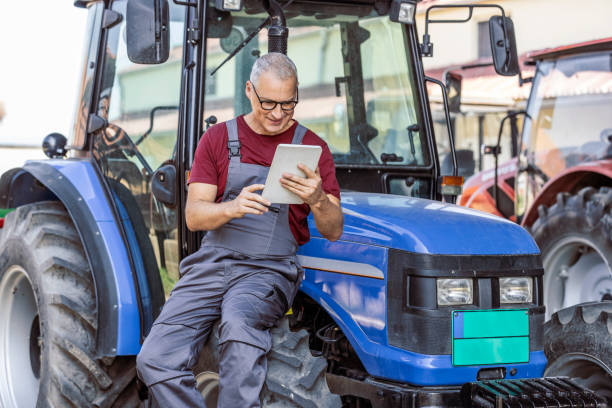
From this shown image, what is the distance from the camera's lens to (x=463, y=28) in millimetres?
22047

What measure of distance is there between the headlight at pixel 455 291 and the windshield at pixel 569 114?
156 inches

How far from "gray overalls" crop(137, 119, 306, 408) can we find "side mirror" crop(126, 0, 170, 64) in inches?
18.5

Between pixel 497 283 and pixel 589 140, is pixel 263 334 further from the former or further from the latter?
pixel 589 140

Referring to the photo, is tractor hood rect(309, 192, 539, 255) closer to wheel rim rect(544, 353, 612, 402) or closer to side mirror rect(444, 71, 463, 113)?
wheel rim rect(544, 353, 612, 402)

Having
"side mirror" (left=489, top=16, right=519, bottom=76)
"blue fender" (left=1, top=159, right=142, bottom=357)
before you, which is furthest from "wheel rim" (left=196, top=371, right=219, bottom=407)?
"side mirror" (left=489, top=16, right=519, bottom=76)

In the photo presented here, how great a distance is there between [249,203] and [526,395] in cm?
116

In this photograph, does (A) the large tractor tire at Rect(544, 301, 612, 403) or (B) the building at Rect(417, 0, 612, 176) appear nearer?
(A) the large tractor tire at Rect(544, 301, 612, 403)

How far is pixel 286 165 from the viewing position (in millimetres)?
3068

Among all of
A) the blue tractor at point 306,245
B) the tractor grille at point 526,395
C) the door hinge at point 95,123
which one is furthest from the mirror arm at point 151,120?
the tractor grille at point 526,395

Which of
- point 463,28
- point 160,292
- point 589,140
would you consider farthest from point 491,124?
point 160,292

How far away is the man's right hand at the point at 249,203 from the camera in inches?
124

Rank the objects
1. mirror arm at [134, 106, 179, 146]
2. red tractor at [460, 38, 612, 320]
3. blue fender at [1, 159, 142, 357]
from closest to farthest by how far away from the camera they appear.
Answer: blue fender at [1, 159, 142, 357] < mirror arm at [134, 106, 179, 146] < red tractor at [460, 38, 612, 320]

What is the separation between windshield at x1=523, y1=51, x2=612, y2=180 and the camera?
711 cm

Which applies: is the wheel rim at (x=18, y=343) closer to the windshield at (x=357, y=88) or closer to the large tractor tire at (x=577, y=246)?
the windshield at (x=357, y=88)
